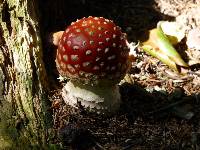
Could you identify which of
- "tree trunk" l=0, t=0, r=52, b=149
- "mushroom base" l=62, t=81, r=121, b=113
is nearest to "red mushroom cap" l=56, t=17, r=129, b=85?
"mushroom base" l=62, t=81, r=121, b=113

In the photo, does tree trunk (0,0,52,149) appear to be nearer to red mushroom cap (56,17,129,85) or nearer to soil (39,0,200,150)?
soil (39,0,200,150)

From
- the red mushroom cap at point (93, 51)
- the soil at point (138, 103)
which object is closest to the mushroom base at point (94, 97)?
the soil at point (138, 103)

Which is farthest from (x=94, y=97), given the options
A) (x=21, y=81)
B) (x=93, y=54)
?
(x=21, y=81)

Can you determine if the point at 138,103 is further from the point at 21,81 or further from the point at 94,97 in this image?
the point at 21,81

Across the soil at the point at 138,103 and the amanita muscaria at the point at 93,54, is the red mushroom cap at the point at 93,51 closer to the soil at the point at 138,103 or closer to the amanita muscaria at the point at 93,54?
the amanita muscaria at the point at 93,54

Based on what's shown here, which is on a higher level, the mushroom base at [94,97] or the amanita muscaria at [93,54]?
the amanita muscaria at [93,54]

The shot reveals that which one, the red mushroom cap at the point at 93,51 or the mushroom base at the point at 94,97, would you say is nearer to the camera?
the red mushroom cap at the point at 93,51

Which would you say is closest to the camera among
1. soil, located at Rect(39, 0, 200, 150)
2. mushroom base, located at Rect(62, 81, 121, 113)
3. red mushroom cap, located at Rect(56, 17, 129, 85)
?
red mushroom cap, located at Rect(56, 17, 129, 85)
